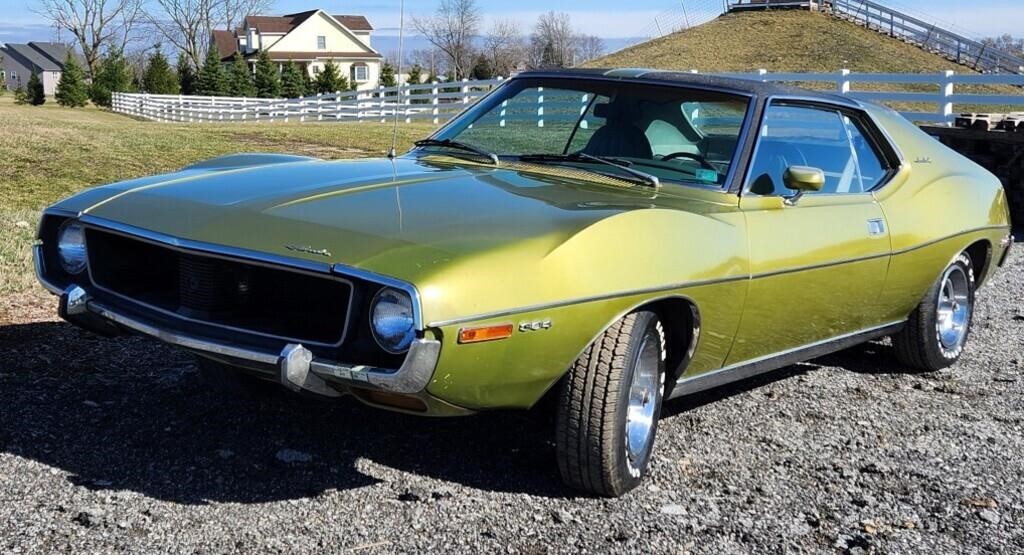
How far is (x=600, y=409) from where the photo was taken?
11.1ft

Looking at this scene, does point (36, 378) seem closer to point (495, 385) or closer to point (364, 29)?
point (495, 385)

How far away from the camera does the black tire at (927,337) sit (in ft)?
17.3

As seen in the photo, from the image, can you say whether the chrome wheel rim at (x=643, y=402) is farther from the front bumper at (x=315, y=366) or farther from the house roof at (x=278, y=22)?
the house roof at (x=278, y=22)

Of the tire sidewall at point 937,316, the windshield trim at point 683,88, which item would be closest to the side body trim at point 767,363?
the tire sidewall at point 937,316

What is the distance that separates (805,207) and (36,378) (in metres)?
3.24

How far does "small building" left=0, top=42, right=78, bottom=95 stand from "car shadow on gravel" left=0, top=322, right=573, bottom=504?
123 meters

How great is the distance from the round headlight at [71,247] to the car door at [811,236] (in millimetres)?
2368

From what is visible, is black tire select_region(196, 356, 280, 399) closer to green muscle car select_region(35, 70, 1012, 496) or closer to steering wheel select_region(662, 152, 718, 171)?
green muscle car select_region(35, 70, 1012, 496)

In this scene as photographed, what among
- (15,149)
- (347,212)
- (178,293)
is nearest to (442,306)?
(347,212)

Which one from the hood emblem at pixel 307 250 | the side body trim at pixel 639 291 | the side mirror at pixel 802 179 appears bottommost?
the side body trim at pixel 639 291

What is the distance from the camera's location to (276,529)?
324cm

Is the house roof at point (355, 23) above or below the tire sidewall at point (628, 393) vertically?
above

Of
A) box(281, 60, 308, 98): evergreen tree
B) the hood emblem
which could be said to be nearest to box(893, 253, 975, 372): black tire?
the hood emblem

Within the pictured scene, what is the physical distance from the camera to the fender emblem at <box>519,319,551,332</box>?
317cm
